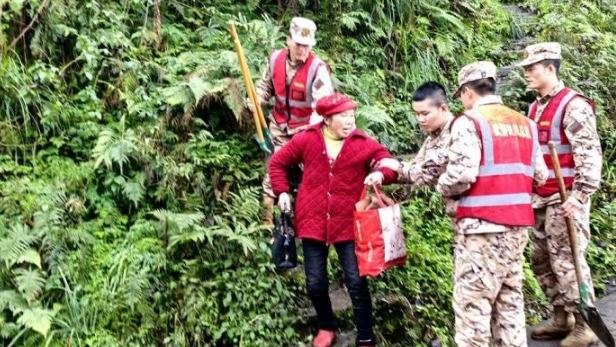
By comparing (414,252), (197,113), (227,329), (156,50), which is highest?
(156,50)

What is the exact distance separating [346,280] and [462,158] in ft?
4.73

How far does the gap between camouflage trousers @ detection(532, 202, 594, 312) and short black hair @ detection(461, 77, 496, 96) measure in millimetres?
1385

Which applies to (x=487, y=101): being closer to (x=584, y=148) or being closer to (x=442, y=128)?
(x=442, y=128)

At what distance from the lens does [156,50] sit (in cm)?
721

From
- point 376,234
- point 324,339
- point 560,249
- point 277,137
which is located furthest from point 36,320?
point 560,249

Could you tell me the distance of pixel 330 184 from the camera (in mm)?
4438

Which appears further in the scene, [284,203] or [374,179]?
[284,203]

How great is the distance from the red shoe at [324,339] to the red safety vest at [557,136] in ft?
7.14

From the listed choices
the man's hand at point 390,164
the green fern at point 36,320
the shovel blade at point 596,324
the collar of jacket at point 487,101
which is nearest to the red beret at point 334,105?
the man's hand at point 390,164

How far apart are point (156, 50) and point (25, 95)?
5.76 ft

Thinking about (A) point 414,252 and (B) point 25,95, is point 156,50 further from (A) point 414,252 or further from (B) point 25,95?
(A) point 414,252

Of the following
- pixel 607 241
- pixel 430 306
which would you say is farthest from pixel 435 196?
pixel 607 241

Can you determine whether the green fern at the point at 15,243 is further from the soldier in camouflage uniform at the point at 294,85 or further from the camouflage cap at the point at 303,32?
the camouflage cap at the point at 303,32

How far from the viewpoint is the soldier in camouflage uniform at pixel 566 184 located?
4438mm
